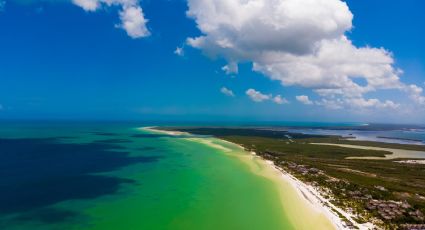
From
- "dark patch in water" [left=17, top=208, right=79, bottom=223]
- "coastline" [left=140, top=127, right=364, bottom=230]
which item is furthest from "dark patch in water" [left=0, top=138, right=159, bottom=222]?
"coastline" [left=140, top=127, right=364, bottom=230]

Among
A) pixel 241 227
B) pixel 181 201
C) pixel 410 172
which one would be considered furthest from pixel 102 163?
pixel 410 172

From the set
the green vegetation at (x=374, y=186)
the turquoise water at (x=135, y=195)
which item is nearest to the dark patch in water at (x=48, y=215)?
the turquoise water at (x=135, y=195)

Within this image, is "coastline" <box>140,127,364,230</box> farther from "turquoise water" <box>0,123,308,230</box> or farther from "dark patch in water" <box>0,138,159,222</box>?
"dark patch in water" <box>0,138,159,222</box>

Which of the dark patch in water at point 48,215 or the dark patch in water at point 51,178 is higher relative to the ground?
the dark patch in water at point 51,178

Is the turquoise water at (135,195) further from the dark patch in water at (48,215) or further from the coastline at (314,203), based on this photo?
the coastline at (314,203)

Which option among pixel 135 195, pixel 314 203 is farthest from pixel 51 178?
pixel 314 203

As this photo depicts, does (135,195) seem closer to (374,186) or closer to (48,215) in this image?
(48,215)

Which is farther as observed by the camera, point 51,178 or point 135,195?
point 51,178

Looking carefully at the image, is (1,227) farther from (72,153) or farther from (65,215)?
(72,153)

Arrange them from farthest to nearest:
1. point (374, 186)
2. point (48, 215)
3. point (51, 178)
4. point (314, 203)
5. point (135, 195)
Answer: point (51, 178) < point (374, 186) < point (135, 195) < point (314, 203) < point (48, 215)

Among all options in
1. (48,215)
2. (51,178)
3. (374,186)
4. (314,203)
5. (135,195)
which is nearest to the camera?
(48,215)
